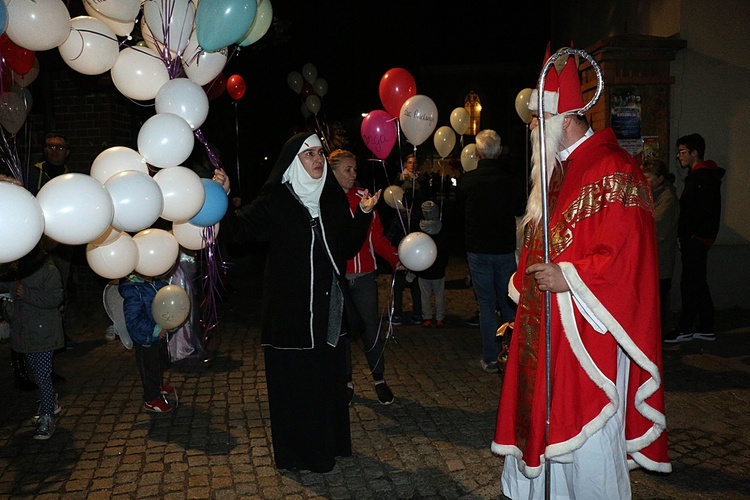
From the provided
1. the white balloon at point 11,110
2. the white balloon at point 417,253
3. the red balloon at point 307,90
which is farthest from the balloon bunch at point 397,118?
the red balloon at point 307,90

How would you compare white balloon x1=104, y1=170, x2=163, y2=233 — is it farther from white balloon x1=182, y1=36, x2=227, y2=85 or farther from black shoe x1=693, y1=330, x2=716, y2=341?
black shoe x1=693, y1=330, x2=716, y2=341

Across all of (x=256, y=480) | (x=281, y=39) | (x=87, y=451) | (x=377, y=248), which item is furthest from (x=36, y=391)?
(x=281, y=39)

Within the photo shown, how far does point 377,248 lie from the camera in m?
5.71

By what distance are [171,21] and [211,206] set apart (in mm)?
1235

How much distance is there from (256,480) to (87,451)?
4.47 ft

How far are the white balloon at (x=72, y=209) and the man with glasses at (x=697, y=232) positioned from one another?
20.4ft

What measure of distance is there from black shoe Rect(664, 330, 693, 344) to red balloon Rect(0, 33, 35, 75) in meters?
6.64

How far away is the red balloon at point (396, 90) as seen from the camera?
648 centimetres

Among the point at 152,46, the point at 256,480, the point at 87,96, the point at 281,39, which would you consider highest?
the point at 281,39

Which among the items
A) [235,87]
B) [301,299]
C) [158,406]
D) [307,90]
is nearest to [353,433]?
[301,299]

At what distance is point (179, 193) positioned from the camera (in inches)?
135

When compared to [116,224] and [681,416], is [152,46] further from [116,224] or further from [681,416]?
[681,416]

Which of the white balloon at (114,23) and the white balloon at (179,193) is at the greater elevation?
the white balloon at (114,23)

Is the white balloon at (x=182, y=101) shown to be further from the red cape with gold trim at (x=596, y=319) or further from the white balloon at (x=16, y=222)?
the red cape with gold trim at (x=596, y=319)
